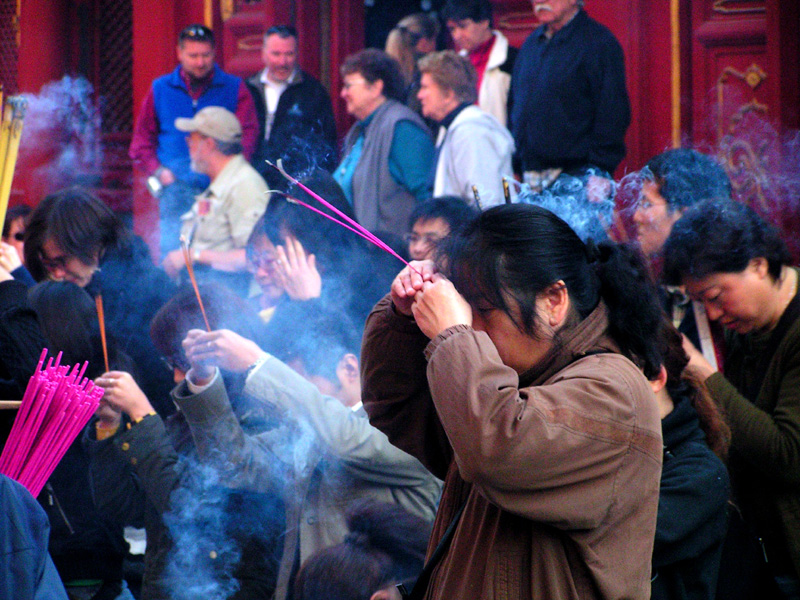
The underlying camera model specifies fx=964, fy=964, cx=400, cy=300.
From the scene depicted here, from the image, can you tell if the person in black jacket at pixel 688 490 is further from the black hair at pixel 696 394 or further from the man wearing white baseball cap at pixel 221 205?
the man wearing white baseball cap at pixel 221 205

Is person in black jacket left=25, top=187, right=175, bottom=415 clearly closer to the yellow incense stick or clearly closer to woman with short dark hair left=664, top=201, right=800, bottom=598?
the yellow incense stick

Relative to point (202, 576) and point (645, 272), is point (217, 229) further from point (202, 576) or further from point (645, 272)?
point (645, 272)

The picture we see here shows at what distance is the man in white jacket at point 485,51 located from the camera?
17.8ft

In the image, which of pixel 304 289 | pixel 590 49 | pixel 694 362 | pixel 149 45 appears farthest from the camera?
pixel 149 45

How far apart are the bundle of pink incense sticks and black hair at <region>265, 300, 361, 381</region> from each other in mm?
1134

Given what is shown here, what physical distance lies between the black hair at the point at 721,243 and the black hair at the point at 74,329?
1.92m

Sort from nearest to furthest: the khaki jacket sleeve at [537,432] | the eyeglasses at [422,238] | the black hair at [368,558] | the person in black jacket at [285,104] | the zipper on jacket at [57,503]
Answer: the khaki jacket sleeve at [537,432] → the black hair at [368,558] → the zipper on jacket at [57,503] → the eyeglasses at [422,238] → the person in black jacket at [285,104]

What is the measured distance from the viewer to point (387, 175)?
16.0 feet

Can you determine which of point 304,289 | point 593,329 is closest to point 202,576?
point 304,289

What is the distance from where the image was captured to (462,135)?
15.6 feet

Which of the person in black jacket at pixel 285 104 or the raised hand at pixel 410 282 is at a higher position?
the person in black jacket at pixel 285 104

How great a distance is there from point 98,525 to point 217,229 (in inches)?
86.1

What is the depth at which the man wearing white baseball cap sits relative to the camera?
4938 mm

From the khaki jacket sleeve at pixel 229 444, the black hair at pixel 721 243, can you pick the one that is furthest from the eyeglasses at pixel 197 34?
the black hair at pixel 721 243
